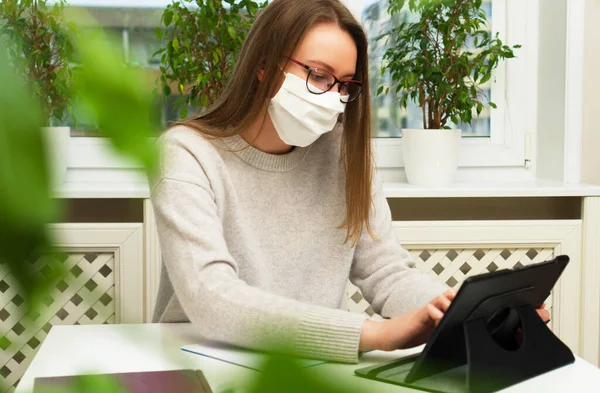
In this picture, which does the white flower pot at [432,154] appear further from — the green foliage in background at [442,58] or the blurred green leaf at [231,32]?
the blurred green leaf at [231,32]

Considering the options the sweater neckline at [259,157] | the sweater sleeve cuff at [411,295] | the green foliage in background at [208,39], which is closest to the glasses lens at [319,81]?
the sweater neckline at [259,157]

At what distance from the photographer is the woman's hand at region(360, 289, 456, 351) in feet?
3.71

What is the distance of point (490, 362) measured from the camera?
40.1 inches

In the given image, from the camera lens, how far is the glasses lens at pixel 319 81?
1428mm

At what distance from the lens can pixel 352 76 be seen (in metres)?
1.46

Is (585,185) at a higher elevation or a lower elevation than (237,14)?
lower

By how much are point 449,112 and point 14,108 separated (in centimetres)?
234

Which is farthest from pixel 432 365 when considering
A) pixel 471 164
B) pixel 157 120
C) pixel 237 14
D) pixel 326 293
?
pixel 471 164

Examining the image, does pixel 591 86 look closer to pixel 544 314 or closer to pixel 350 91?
pixel 350 91

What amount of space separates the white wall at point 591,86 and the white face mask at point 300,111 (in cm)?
120

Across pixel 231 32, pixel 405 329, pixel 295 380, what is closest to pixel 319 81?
pixel 405 329

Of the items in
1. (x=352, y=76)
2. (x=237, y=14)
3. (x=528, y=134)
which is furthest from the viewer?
(x=528, y=134)

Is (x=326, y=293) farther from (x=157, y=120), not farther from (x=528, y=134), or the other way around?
(x=157, y=120)

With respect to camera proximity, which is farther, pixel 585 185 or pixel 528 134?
pixel 528 134
